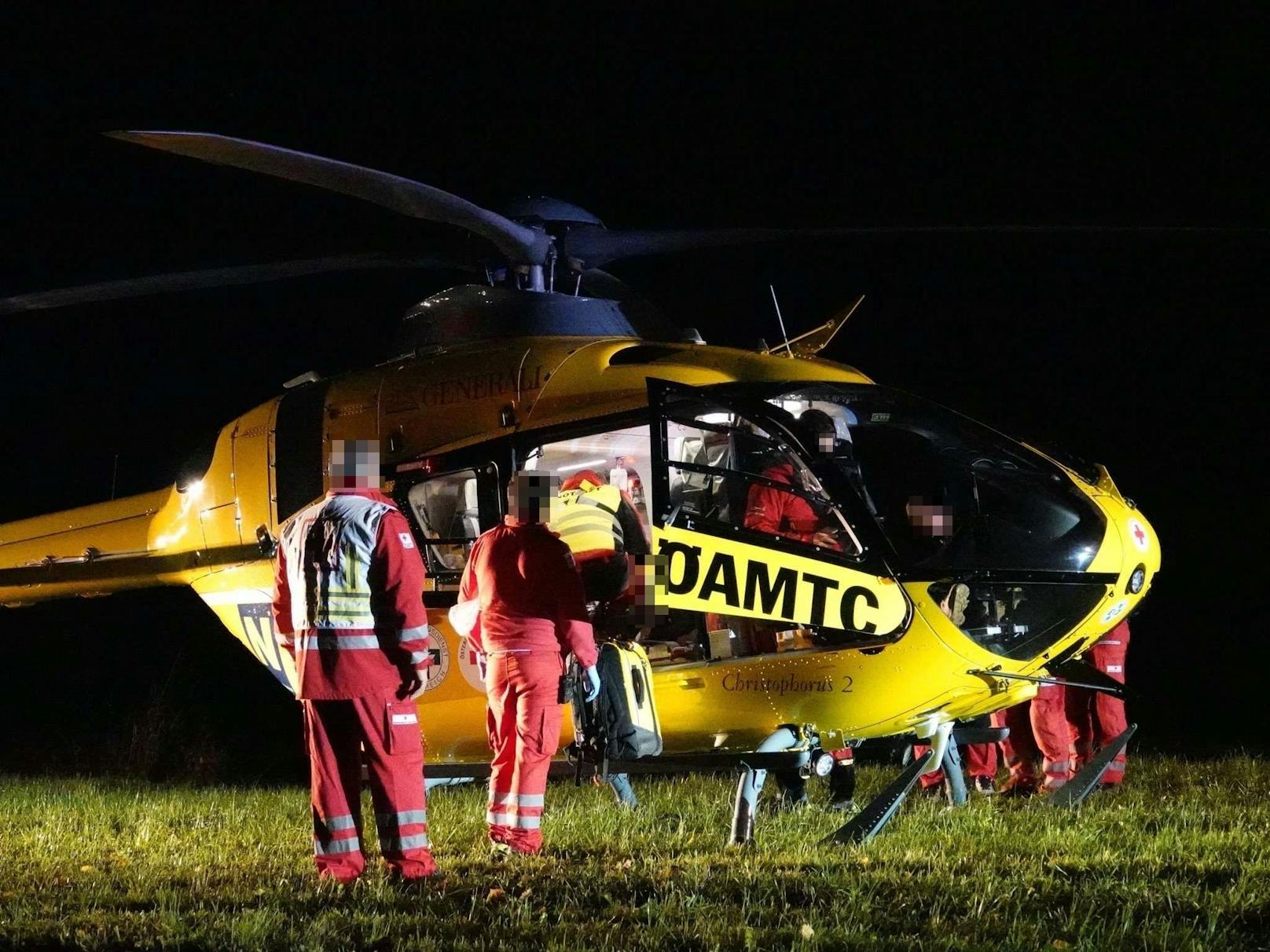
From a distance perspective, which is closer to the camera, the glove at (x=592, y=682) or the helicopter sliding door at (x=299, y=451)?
the glove at (x=592, y=682)

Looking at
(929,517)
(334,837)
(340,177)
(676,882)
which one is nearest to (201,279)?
(340,177)

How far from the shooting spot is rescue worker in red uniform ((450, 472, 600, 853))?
6.15 m

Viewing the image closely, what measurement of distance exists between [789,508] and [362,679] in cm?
259

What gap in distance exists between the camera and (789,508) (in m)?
7.22

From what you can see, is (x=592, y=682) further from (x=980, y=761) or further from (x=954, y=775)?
(x=980, y=761)

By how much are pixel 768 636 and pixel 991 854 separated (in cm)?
152

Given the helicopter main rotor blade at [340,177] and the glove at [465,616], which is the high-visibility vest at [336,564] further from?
the helicopter main rotor blade at [340,177]

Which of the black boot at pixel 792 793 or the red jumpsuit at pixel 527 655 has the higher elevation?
the red jumpsuit at pixel 527 655

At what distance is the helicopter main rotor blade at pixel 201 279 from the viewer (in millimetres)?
8383

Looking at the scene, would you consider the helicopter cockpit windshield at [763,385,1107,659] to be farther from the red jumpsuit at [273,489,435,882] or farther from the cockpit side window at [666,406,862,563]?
the red jumpsuit at [273,489,435,882]

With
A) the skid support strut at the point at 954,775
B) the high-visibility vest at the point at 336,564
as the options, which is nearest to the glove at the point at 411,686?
the high-visibility vest at the point at 336,564

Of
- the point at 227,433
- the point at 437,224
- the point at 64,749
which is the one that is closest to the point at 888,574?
the point at 437,224

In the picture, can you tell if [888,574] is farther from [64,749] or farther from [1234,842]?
[64,749]

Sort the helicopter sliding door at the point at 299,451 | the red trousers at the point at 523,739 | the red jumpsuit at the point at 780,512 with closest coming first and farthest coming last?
the red trousers at the point at 523,739 < the red jumpsuit at the point at 780,512 < the helicopter sliding door at the point at 299,451
